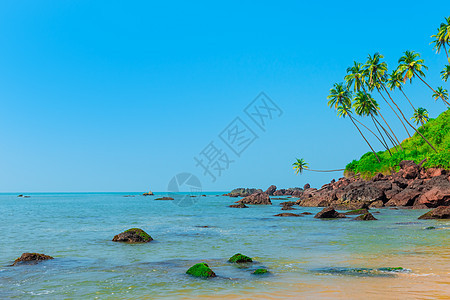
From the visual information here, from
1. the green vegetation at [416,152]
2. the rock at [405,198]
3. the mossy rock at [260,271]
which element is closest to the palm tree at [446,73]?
the green vegetation at [416,152]

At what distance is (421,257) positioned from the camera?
12.2 meters

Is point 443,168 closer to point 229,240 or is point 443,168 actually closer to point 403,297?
point 229,240

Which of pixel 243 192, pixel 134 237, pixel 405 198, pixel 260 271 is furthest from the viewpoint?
pixel 243 192

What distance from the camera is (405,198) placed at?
133 feet

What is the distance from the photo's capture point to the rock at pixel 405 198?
39.8 metres

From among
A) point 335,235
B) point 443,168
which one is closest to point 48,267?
point 335,235

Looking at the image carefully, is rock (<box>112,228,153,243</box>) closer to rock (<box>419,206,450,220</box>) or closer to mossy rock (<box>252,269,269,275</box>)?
mossy rock (<box>252,269,269,275</box>)

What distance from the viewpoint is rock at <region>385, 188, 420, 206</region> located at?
39.8m

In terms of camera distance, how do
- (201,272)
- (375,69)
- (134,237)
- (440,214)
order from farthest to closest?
(375,69)
(440,214)
(134,237)
(201,272)

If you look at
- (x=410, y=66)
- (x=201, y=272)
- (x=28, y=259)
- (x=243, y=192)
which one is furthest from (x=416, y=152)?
(x=243, y=192)

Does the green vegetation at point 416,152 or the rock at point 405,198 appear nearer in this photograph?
the rock at point 405,198

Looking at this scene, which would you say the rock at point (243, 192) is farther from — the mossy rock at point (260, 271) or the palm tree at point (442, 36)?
the mossy rock at point (260, 271)

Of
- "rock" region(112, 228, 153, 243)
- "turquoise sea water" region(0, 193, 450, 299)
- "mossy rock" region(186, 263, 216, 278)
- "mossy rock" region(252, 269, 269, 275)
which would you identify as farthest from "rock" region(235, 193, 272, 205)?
"mossy rock" region(186, 263, 216, 278)

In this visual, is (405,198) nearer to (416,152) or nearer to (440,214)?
(440,214)
